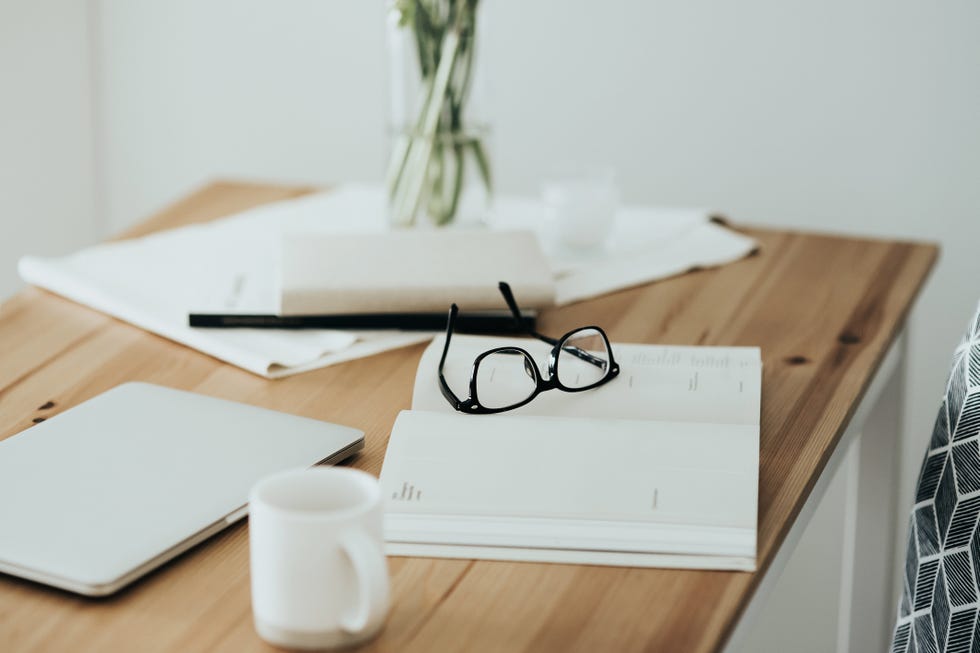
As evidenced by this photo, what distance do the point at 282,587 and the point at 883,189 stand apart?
160cm

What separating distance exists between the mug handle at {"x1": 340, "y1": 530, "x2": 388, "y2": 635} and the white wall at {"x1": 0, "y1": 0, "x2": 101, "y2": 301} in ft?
6.43

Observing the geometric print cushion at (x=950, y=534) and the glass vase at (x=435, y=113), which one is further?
the glass vase at (x=435, y=113)

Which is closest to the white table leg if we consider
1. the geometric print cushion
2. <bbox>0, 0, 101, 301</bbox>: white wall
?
the geometric print cushion

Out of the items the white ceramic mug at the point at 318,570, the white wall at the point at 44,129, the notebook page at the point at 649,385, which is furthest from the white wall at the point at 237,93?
the white ceramic mug at the point at 318,570

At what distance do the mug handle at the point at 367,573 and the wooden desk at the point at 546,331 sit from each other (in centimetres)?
3

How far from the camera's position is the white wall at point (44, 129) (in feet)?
7.36

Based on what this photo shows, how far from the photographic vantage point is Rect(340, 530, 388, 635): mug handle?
0.55 metres

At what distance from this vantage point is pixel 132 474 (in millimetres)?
738

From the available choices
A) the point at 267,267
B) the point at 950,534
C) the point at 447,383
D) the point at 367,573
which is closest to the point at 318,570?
the point at 367,573

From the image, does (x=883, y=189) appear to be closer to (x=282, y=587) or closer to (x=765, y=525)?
(x=765, y=525)

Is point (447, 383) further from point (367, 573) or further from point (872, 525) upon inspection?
point (872, 525)

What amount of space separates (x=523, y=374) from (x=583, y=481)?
19cm

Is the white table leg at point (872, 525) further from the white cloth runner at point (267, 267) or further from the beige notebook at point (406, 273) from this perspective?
the beige notebook at point (406, 273)

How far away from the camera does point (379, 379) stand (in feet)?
3.18
